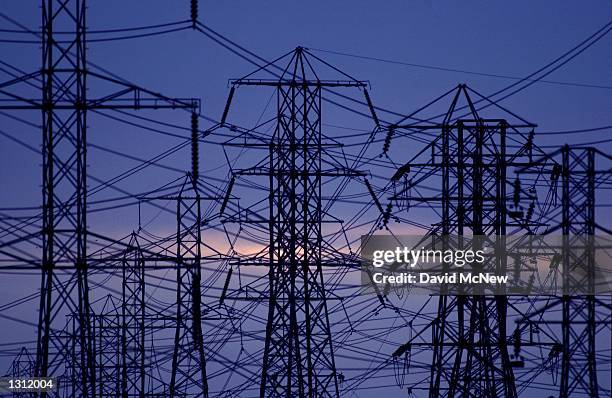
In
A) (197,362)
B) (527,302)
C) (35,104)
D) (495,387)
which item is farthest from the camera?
(197,362)

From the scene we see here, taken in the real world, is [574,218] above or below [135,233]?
below

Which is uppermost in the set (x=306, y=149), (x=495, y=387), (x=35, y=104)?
(x=306, y=149)

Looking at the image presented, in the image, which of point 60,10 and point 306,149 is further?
point 306,149

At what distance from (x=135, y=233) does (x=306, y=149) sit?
7.97m

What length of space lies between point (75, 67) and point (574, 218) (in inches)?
412

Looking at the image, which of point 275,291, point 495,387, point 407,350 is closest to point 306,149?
point 275,291

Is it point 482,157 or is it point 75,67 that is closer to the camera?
point 75,67

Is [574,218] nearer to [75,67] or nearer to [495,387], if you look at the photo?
[495,387]

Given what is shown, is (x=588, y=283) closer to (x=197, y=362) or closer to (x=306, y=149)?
(x=306, y=149)

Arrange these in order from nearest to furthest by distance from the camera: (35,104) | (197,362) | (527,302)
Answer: (35,104) → (527,302) → (197,362)

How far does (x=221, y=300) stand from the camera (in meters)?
30.1

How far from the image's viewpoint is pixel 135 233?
34.7m

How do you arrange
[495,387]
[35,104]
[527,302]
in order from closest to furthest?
[35,104] < [495,387] < [527,302]

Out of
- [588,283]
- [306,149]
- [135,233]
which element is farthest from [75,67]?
[135,233]
